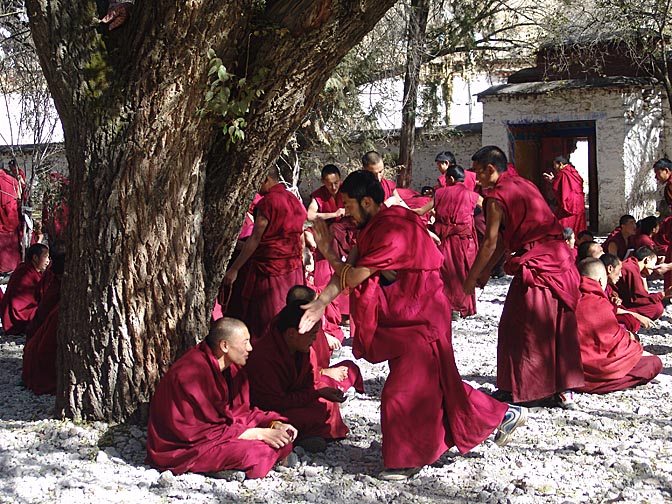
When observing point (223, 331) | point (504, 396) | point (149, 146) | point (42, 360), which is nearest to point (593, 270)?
point (504, 396)

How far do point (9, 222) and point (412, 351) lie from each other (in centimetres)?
830

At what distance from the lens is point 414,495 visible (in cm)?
387

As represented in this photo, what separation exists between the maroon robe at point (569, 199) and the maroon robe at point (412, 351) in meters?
7.86

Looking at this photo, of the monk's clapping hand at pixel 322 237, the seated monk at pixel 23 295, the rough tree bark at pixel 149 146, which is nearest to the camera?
the monk's clapping hand at pixel 322 237

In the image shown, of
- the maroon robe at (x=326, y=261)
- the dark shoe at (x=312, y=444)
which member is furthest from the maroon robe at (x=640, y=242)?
the dark shoe at (x=312, y=444)

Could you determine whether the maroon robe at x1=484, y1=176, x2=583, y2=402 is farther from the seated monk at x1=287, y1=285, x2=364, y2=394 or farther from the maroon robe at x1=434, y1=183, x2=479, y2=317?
the maroon robe at x1=434, y1=183, x2=479, y2=317

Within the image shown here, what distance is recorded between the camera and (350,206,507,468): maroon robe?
395 centimetres

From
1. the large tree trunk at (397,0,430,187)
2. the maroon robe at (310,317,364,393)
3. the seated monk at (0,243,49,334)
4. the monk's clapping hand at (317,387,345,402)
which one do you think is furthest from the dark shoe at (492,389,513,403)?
the large tree trunk at (397,0,430,187)

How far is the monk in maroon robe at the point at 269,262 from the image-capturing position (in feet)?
19.7

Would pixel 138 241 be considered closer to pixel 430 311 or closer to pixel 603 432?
pixel 430 311

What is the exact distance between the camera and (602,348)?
5488 mm

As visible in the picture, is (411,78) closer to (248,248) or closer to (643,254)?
(643,254)

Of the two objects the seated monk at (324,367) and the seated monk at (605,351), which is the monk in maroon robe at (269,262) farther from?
the seated monk at (605,351)

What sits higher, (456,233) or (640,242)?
(456,233)
